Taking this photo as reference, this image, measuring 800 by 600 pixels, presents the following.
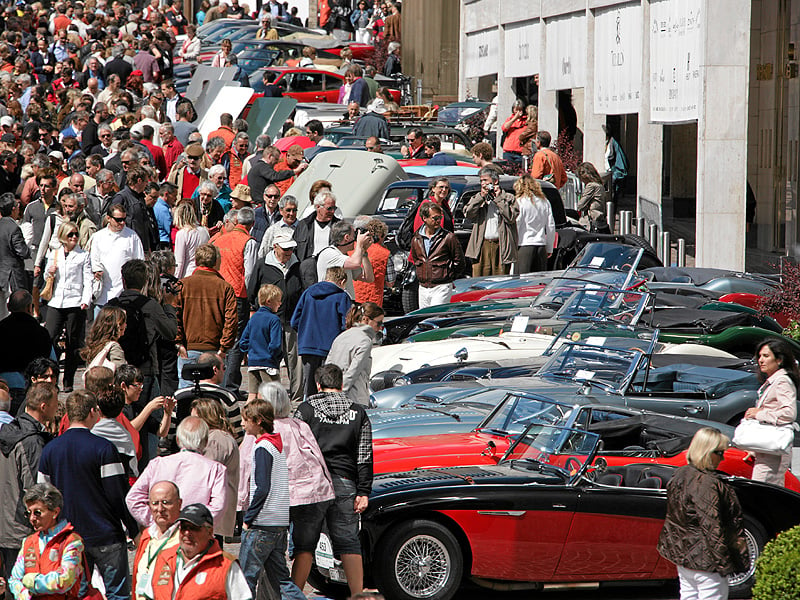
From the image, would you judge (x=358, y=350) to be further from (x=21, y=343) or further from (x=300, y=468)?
(x=300, y=468)

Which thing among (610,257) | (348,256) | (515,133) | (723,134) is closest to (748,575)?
(348,256)

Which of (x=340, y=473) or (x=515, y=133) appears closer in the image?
(x=340, y=473)

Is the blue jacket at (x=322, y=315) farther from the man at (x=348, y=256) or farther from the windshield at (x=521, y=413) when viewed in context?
the windshield at (x=521, y=413)

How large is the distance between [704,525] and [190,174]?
36.9ft

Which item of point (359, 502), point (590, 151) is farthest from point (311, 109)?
point (359, 502)

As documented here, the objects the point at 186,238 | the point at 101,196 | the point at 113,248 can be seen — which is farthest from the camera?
the point at 101,196

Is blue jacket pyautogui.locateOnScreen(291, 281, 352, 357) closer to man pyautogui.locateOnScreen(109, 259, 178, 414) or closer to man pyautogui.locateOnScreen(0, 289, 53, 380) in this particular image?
man pyautogui.locateOnScreen(109, 259, 178, 414)

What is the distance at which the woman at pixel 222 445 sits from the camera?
747 cm

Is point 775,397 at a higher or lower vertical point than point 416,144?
lower

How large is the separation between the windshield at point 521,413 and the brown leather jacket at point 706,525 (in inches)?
73.9

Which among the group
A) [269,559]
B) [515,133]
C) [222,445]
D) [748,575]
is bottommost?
[748,575]

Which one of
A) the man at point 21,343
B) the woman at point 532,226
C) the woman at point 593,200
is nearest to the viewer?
the man at point 21,343

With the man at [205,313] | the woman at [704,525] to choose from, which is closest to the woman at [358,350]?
the man at [205,313]

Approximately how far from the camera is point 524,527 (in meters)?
8.04
